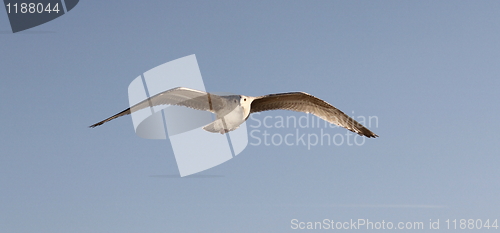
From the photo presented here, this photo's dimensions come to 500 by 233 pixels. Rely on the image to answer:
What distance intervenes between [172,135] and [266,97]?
7.69 ft

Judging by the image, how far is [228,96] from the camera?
10.4 metres

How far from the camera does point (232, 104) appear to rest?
33.5ft

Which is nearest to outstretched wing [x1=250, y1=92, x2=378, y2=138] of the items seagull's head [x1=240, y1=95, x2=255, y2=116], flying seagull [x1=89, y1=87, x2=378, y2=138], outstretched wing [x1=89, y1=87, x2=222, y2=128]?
flying seagull [x1=89, y1=87, x2=378, y2=138]

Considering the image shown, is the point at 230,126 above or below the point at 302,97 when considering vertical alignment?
below

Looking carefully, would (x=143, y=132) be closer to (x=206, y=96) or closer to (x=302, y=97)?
(x=206, y=96)

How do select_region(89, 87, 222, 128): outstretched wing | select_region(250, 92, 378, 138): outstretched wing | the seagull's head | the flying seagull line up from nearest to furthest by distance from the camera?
select_region(89, 87, 222, 128): outstretched wing < the flying seagull < the seagull's head < select_region(250, 92, 378, 138): outstretched wing

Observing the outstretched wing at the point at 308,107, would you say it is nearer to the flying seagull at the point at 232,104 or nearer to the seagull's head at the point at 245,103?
the flying seagull at the point at 232,104

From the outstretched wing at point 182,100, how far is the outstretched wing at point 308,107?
1.10 meters

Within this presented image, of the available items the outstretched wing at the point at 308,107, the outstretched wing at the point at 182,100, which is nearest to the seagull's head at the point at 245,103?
the outstretched wing at the point at 308,107

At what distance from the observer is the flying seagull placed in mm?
9984

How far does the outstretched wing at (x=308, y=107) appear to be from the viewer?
11.2 m

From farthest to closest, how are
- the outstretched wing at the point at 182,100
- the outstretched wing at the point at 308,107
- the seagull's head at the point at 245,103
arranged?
1. the outstretched wing at the point at 308,107
2. the seagull's head at the point at 245,103
3. the outstretched wing at the point at 182,100

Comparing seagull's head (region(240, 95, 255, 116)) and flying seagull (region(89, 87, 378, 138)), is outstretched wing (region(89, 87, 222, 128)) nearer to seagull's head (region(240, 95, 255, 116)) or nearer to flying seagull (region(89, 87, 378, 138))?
flying seagull (region(89, 87, 378, 138))

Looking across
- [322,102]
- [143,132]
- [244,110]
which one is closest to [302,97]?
[322,102]
